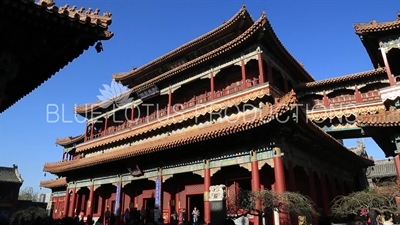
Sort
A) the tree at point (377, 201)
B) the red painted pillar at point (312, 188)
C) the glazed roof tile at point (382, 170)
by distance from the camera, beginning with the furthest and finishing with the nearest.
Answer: the glazed roof tile at point (382, 170)
the red painted pillar at point (312, 188)
the tree at point (377, 201)

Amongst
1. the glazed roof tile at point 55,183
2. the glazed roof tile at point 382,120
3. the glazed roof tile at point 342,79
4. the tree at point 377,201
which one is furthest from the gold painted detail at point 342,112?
the glazed roof tile at point 55,183

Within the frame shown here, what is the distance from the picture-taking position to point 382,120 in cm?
1231

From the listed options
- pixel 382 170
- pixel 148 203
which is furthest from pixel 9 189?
pixel 382 170

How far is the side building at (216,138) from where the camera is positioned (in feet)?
43.6

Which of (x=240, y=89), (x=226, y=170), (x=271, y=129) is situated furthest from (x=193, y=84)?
(x=271, y=129)

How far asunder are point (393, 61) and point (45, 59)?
18.9 meters

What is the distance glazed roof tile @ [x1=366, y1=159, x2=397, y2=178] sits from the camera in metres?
32.5

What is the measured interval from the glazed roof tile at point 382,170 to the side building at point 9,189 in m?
44.1

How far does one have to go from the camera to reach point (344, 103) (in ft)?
63.7

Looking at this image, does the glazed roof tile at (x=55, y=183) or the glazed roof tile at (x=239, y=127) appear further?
the glazed roof tile at (x=55, y=183)

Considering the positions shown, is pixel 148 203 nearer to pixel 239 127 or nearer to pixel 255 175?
pixel 255 175

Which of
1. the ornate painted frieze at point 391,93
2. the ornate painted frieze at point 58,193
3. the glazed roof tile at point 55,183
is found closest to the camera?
the ornate painted frieze at point 391,93

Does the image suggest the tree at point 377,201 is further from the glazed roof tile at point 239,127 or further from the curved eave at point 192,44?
the curved eave at point 192,44

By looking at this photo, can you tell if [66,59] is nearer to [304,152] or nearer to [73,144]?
[304,152]
